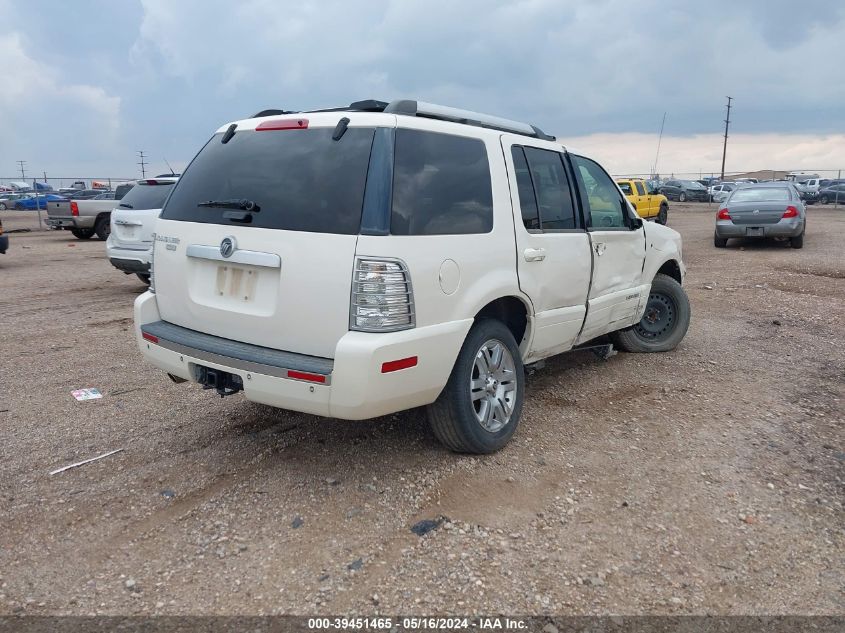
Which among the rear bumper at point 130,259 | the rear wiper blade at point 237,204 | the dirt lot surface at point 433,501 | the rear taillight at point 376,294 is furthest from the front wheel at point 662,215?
the rear taillight at point 376,294

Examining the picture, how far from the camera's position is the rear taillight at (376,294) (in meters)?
3.20

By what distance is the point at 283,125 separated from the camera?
3713mm

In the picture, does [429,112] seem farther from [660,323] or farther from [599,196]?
[660,323]

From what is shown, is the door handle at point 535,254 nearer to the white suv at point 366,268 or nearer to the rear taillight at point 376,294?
the white suv at point 366,268

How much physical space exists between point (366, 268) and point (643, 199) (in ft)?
70.9

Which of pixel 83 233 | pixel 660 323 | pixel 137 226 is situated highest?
pixel 137 226

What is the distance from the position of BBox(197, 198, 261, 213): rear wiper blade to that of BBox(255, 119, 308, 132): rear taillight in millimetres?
465

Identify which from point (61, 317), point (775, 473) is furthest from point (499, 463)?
point (61, 317)

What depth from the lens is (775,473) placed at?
3.87 metres

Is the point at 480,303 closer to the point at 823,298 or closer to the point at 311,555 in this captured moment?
the point at 311,555

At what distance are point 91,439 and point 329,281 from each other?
2260 mm

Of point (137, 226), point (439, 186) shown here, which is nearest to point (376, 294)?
point (439, 186)

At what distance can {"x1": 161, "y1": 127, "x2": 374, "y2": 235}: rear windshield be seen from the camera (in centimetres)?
335

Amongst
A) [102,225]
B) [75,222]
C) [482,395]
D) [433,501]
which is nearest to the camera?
[433,501]
